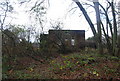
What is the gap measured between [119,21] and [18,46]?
7.37m

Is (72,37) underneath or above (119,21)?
underneath

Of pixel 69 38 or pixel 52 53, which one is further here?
pixel 69 38

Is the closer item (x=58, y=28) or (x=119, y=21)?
(x=119, y=21)

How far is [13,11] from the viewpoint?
22.6 ft

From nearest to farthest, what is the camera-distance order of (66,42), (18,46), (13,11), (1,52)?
1. (1,52)
2. (18,46)
3. (13,11)
4. (66,42)

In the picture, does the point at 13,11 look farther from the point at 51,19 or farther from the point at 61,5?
the point at 51,19

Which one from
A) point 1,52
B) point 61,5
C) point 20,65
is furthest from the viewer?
point 61,5

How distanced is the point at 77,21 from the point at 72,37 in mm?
3799

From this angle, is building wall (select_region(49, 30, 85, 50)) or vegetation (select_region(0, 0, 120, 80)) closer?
vegetation (select_region(0, 0, 120, 80))

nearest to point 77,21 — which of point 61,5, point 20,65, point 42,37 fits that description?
point 61,5

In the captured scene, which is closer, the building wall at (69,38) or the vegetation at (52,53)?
the vegetation at (52,53)

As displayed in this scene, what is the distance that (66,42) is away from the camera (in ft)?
37.3

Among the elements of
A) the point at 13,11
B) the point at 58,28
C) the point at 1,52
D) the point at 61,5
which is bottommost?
the point at 1,52

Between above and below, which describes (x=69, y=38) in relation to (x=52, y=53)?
above
